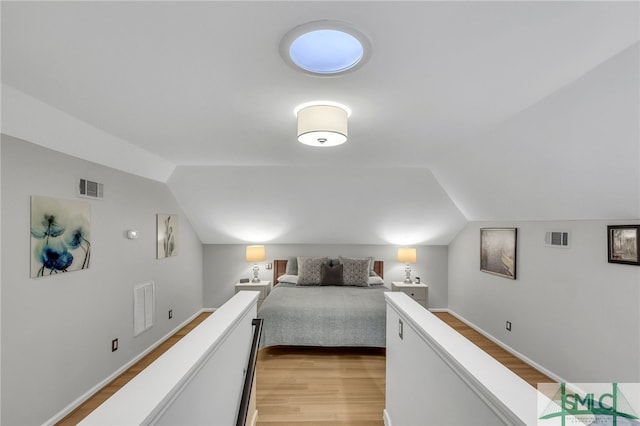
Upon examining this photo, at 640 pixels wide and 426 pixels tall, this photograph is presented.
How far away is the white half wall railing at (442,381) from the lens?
877 millimetres

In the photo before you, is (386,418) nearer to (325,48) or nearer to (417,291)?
(325,48)

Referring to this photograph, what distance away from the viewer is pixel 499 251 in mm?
3975

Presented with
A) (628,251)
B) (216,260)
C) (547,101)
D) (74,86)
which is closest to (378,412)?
(628,251)

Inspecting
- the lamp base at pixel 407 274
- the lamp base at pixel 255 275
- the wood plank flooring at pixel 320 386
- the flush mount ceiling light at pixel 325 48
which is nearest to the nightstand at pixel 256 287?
the lamp base at pixel 255 275

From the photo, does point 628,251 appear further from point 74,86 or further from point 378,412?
point 74,86

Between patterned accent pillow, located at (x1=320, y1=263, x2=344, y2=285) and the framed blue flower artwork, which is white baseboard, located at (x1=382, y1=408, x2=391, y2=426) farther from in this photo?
the framed blue flower artwork

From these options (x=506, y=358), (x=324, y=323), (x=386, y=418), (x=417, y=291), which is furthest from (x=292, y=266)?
(x=506, y=358)

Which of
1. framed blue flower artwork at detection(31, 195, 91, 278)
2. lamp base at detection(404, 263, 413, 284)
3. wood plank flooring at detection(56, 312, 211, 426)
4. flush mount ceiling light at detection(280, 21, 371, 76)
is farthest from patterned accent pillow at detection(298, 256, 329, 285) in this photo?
flush mount ceiling light at detection(280, 21, 371, 76)

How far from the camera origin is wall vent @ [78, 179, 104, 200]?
101 inches

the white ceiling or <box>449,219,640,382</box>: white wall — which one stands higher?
the white ceiling

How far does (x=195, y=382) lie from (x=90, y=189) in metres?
2.34

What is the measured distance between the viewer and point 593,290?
8.71ft

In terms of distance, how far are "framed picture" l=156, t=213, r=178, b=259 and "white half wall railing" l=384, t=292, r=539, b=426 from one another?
120 inches

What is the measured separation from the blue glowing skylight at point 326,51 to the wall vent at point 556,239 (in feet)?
9.60
